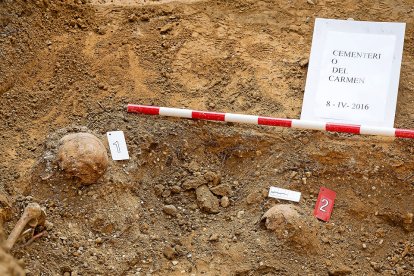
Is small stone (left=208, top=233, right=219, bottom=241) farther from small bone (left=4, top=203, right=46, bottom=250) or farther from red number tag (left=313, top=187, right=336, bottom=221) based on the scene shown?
small bone (left=4, top=203, right=46, bottom=250)

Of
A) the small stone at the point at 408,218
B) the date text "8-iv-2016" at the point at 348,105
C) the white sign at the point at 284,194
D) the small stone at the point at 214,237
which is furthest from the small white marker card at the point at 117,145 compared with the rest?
the small stone at the point at 408,218

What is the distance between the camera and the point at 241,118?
3936 mm

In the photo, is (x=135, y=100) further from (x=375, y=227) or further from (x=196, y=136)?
(x=375, y=227)

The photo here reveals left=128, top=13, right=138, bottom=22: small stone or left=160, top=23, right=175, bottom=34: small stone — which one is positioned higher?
left=128, top=13, right=138, bottom=22: small stone

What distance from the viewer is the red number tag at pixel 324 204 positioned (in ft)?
12.2

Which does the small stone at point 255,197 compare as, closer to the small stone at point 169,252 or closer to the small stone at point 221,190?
the small stone at point 221,190

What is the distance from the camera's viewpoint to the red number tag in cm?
371

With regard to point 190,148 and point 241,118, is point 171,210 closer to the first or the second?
point 190,148

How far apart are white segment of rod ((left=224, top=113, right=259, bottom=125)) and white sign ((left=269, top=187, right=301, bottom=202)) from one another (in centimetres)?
41

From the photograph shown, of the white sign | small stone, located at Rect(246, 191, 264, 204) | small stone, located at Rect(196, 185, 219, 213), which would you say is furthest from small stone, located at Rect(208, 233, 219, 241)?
the white sign

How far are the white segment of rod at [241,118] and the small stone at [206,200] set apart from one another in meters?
0.42

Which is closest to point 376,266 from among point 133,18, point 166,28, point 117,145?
point 117,145

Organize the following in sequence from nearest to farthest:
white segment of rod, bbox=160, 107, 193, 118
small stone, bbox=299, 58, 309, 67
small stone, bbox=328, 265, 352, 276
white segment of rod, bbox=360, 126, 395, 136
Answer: small stone, bbox=328, 265, 352, 276, white segment of rod, bbox=360, 126, 395, 136, white segment of rod, bbox=160, 107, 193, 118, small stone, bbox=299, 58, 309, 67

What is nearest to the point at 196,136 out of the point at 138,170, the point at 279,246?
the point at 138,170
